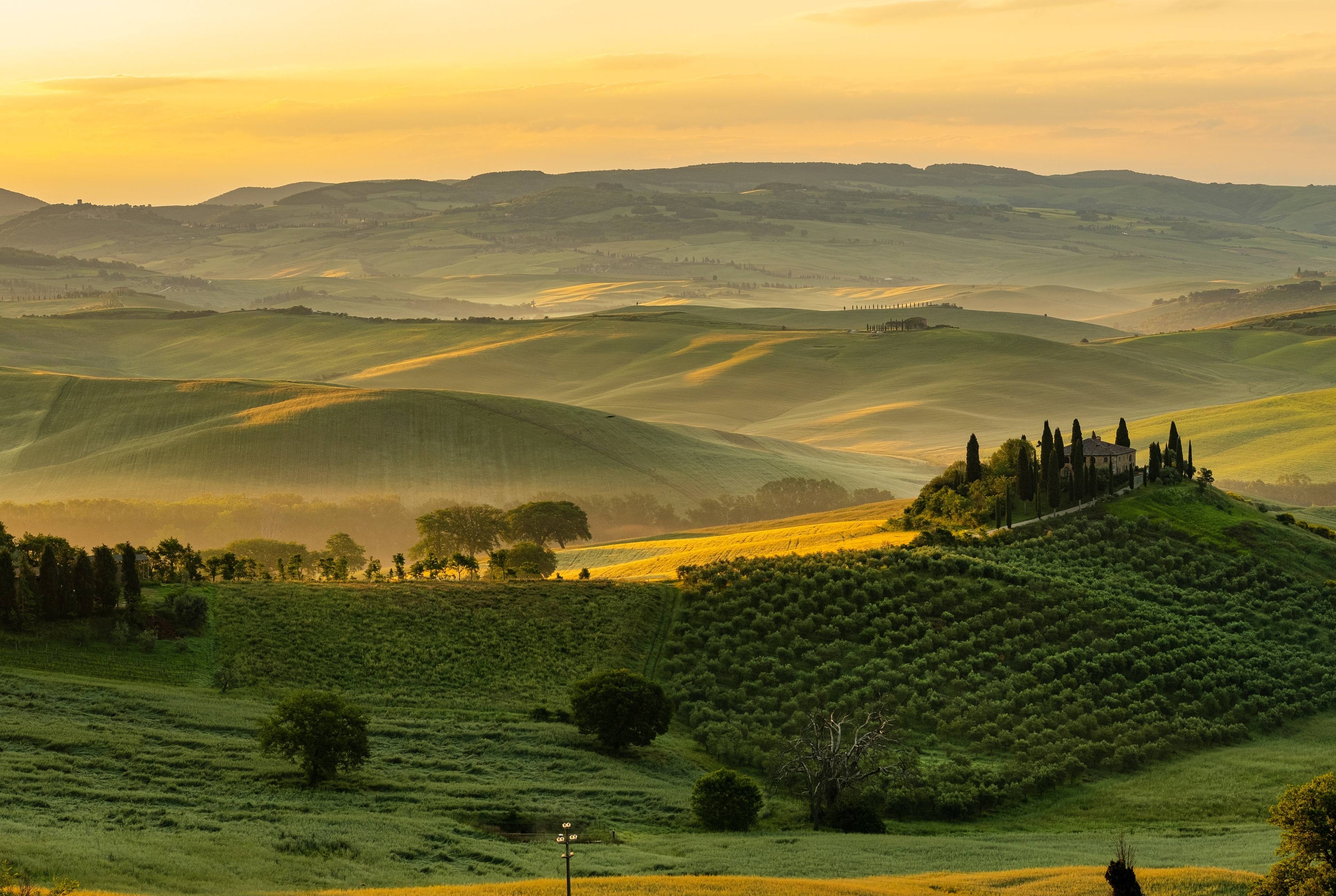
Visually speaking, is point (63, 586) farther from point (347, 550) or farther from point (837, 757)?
point (347, 550)

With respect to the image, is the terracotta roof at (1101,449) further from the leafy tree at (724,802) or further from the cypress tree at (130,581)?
the cypress tree at (130,581)

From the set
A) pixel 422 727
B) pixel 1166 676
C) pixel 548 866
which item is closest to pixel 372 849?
pixel 548 866

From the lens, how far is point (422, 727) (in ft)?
186

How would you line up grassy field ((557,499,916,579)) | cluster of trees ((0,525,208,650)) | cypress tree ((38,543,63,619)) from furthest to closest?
grassy field ((557,499,916,579))
cypress tree ((38,543,63,619))
cluster of trees ((0,525,208,650))

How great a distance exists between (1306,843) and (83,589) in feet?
174

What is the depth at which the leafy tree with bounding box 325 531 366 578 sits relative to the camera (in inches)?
4488

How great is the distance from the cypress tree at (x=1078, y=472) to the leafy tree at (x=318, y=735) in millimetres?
55827

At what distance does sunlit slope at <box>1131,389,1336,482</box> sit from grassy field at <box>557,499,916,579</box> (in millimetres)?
61118

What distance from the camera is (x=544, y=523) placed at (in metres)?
119

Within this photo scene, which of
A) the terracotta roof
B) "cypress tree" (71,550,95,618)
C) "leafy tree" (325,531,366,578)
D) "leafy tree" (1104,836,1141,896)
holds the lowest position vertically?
"leafy tree" (1104,836,1141,896)

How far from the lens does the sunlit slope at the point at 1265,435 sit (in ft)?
517

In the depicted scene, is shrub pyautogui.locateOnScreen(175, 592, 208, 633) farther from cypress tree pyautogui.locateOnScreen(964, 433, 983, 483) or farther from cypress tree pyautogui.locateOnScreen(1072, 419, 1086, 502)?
cypress tree pyautogui.locateOnScreen(1072, 419, 1086, 502)

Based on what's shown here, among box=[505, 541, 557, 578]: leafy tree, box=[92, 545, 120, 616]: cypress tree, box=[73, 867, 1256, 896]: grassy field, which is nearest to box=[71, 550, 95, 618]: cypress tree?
box=[92, 545, 120, 616]: cypress tree

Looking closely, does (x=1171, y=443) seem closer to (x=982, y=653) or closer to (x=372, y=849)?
(x=982, y=653)
